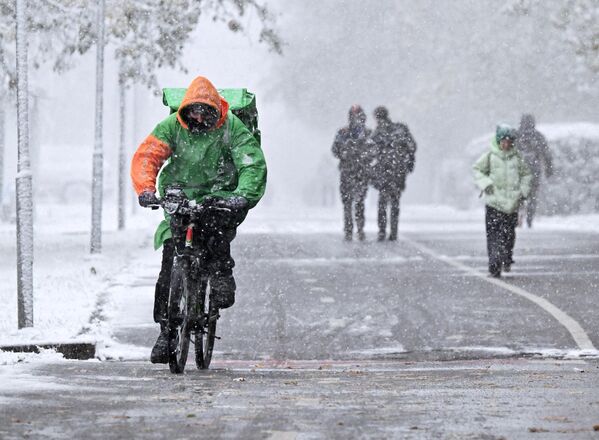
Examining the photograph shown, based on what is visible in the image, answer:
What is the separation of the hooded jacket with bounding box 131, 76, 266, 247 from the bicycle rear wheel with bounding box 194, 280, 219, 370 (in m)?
0.45

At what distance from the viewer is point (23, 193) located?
11.5 m

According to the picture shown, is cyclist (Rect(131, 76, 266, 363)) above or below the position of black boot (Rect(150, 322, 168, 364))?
above

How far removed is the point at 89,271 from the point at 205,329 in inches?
313

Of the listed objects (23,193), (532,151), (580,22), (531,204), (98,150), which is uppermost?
(580,22)

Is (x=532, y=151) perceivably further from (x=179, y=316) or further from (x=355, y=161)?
(x=179, y=316)

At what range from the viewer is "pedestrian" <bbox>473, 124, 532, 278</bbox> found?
16.2 meters

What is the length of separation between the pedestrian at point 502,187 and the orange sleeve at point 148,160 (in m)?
7.89

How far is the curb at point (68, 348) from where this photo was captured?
1011 centimetres

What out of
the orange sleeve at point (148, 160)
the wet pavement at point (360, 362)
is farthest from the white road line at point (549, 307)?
the orange sleeve at point (148, 160)

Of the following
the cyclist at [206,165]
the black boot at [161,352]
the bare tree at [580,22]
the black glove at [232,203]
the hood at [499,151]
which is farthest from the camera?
the bare tree at [580,22]

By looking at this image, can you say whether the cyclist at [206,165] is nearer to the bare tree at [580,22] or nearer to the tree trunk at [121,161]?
the bare tree at [580,22]

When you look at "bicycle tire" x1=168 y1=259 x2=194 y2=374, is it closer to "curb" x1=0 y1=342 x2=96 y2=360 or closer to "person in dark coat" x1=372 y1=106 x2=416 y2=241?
"curb" x1=0 y1=342 x2=96 y2=360

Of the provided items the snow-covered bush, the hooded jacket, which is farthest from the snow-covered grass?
the snow-covered bush

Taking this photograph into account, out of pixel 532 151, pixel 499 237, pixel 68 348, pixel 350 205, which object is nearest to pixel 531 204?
pixel 532 151
